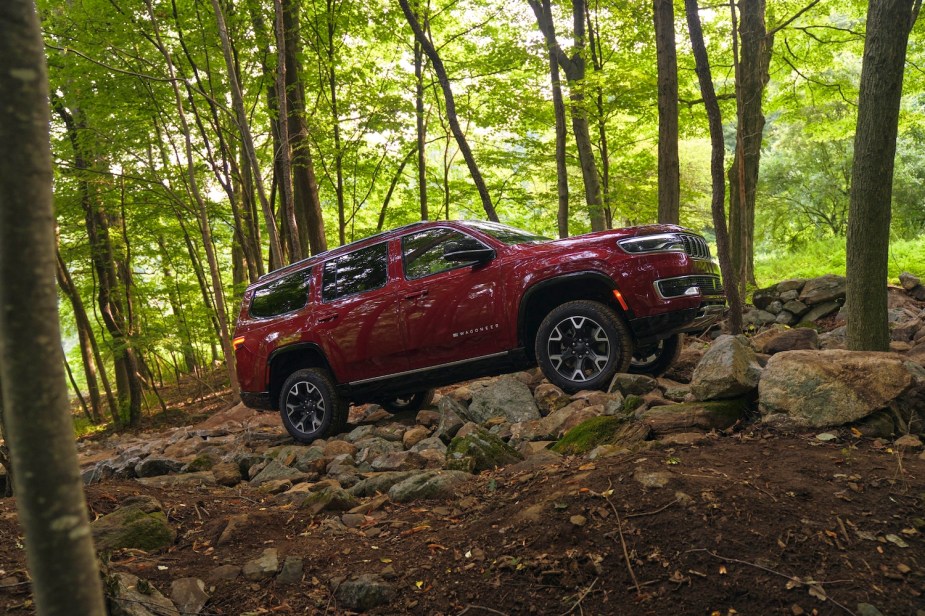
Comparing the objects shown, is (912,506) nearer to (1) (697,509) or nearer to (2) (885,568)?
(2) (885,568)

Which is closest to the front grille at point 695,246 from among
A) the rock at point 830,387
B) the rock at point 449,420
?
the rock at point 830,387

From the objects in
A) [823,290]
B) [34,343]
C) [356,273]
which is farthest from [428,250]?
[823,290]

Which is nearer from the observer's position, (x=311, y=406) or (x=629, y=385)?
(x=629, y=385)

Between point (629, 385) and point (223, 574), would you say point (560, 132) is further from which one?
point (223, 574)

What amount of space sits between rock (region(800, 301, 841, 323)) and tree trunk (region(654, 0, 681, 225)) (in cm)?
254

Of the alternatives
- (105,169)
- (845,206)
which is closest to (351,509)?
(105,169)

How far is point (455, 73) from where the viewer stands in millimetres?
15188

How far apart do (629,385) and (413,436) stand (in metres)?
2.27

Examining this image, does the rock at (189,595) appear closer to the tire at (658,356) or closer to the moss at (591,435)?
the moss at (591,435)

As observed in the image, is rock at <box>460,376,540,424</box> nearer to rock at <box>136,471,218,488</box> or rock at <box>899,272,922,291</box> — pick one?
rock at <box>136,471,218,488</box>

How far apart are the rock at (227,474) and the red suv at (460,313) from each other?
1.21 meters

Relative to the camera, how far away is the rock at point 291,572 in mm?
3396

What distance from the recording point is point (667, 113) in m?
9.70

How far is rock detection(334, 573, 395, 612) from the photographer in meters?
3.09
